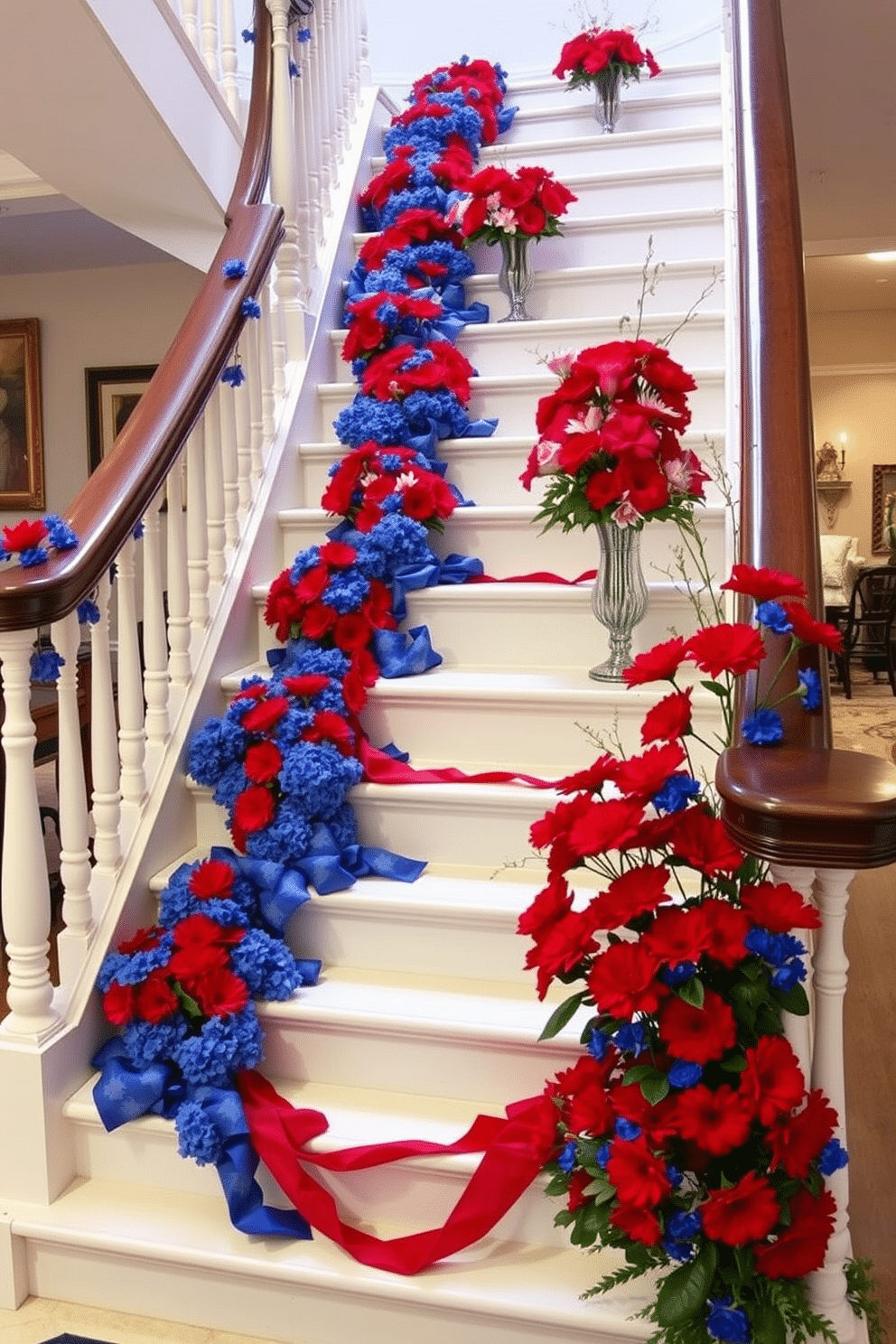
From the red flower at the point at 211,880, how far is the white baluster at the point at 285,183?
5.34 ft

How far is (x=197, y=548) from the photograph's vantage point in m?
2.42

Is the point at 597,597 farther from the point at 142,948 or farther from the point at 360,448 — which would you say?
the point at 142,948

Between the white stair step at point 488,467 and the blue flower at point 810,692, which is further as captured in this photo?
the white stair step at point 488,467

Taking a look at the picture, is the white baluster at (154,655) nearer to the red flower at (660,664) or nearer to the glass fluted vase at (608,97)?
the red flower at (660,664)

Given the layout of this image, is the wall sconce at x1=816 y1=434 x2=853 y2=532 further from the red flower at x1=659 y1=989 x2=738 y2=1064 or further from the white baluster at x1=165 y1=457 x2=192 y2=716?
the red flower at x1=659 y1=989 x2=738 y2=1064

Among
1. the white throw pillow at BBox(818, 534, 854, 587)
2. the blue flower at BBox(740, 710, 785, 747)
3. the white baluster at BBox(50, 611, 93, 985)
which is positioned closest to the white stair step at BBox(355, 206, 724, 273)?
the white baluster at BBox(50, 611, 93, 985)

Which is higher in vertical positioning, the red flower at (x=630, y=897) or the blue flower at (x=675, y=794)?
the blue flower at (x=675, y=794)

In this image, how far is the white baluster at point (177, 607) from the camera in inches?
89.0

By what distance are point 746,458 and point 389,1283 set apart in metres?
1.28

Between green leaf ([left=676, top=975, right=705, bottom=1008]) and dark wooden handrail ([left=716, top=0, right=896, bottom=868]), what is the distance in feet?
0.72

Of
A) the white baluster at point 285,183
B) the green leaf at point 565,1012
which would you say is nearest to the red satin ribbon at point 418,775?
the green leaf at point 565,1012

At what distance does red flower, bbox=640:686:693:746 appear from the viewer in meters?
1.39

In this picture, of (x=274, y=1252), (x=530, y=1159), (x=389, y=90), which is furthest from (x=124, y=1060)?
(x=389, y=90)

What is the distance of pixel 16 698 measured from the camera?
5.66ft
